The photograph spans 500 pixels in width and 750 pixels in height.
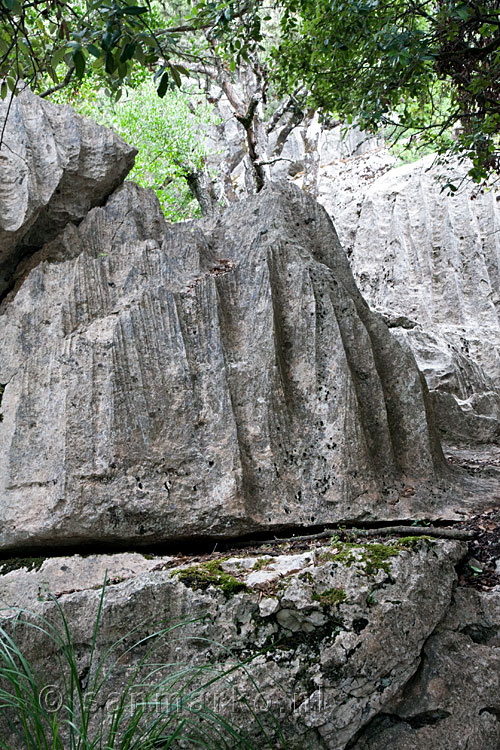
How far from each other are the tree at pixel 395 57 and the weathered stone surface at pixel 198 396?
69.8 inches

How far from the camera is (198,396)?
426 centimetres

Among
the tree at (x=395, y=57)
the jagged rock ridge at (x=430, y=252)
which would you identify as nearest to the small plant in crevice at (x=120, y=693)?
the tree at (x=395, y=57)

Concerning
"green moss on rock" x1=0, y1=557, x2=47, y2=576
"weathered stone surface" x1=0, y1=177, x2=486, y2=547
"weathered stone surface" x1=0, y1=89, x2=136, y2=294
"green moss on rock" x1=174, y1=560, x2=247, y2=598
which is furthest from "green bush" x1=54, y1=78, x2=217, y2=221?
"green moss on rock" x1=174, y1=560, x2=247, y2=598

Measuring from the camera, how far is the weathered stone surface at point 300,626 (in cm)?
300

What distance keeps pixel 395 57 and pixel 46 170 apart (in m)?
2.91

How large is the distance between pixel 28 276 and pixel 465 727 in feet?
13.5

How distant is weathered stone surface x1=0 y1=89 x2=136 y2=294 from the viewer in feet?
15.8

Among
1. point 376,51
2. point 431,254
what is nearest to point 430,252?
point 431,254

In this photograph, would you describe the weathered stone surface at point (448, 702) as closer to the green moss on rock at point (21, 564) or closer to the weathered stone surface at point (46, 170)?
the green moss on rock at point (21, 564)

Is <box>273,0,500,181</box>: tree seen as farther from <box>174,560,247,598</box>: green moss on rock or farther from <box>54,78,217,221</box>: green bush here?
<box>54,78,217,221</box>: green bush

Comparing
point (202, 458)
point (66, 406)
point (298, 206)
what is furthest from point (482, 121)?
point (66, 406)

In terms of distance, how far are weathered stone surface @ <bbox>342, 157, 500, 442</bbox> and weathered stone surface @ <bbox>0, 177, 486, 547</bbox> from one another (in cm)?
808

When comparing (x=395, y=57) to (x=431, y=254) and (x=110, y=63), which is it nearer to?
(x=110, y=63)

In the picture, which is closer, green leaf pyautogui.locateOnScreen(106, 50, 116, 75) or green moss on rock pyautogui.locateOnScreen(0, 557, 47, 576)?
green leaf pyautogui.locateOnScreen(106, 50, 116, 75)
